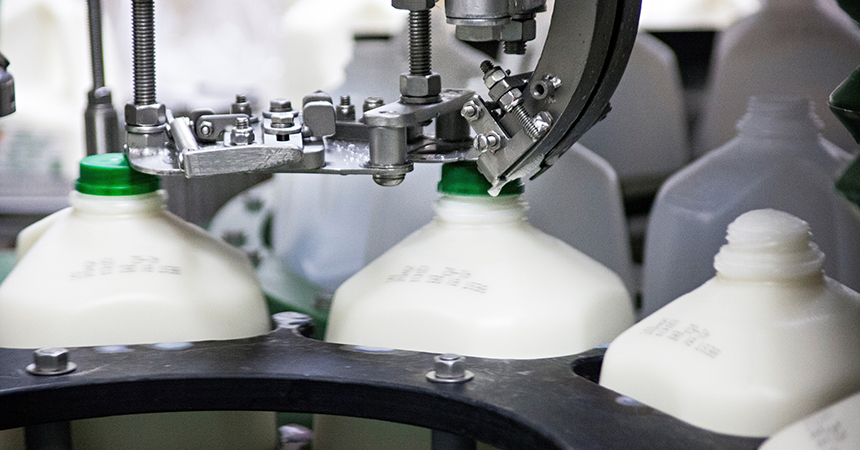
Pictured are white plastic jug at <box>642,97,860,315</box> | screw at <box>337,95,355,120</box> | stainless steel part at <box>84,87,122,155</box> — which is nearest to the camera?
screw at <box>337,95,355,120</box>

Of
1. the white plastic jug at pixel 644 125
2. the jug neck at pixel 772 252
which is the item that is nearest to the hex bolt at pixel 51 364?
the jug neck at pixel 772 252

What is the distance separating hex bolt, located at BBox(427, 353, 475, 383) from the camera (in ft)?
2.64

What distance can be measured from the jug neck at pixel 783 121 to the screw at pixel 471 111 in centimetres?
62

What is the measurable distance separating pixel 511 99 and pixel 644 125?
1.16 m

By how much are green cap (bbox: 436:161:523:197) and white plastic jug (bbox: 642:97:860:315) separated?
0.45m

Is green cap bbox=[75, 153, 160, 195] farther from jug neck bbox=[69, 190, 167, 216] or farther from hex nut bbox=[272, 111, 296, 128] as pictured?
hex nut bbox=[272, 111, 296, 128]

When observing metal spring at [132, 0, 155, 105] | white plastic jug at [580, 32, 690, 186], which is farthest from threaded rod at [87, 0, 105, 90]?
white plastic jug at [580, 32, 690, 186]

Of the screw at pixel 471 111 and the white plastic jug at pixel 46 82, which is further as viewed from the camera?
the white plastic jug at pixel 46 82

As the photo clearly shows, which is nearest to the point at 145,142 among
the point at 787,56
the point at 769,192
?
the point at 769,192

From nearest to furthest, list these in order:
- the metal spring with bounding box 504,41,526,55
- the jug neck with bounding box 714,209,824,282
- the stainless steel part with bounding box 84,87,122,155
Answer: the jug neck with bounding box 714,209,824,282 → the metal spring with bounding box 504,41,526,55 → the stainless steel part with bounding box 84,87,122,155

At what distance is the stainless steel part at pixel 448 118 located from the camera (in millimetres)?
796

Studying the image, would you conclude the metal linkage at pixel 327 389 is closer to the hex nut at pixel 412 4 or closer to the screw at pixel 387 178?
the screw at pixel 387 178

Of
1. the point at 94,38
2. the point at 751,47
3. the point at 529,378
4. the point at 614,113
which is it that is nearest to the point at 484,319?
the point at 529,378

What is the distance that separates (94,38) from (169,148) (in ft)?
0.63
